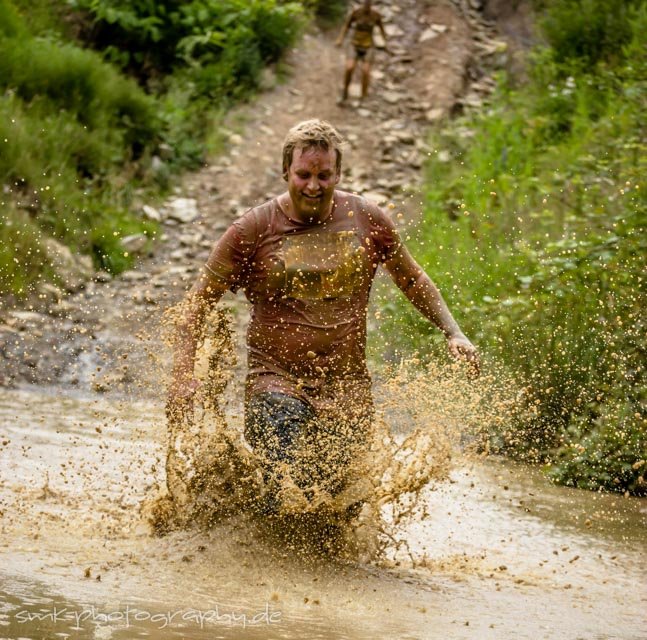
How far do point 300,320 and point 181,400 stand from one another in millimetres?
586

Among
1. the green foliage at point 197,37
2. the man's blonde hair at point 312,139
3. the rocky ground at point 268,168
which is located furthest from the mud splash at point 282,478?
the green foliage at point 197,37

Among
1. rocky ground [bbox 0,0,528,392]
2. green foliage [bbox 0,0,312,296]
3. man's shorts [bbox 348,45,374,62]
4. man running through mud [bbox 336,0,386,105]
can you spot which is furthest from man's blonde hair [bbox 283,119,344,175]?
man's shorts [bbox 348,45,374,62]

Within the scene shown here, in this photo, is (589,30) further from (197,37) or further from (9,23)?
(9,23)

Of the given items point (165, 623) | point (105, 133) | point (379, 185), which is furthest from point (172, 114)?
point (165, 623)

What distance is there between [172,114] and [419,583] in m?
10.8

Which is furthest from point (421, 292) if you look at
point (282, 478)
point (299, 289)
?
point (282, 478)

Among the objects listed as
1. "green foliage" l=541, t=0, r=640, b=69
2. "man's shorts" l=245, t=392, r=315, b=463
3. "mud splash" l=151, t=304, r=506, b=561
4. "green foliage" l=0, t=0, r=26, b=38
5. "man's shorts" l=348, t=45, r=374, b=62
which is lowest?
"mud splash" l=151, t=304, r=506, b=561

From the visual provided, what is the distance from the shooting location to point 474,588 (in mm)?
5621

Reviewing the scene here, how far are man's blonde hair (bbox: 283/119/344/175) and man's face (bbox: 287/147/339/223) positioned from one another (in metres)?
0.02

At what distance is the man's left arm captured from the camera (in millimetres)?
5652

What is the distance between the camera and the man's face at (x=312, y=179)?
5270 millimetres

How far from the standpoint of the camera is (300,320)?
5.40 metres

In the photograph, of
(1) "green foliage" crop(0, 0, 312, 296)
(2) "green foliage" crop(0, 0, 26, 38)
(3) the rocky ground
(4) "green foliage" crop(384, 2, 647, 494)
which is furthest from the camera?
(2) "green foliage" crop(0, 0, 26, 38)

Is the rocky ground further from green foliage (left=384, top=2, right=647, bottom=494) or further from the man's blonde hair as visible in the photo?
the man's blonde hair
